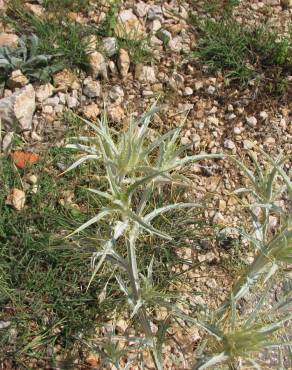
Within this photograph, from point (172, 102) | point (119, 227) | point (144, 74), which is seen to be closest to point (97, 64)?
point (144, 74)

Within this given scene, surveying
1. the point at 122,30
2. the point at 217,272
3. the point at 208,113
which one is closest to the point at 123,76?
the point at 122,30

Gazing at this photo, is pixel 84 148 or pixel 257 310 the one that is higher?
pixel 84 148

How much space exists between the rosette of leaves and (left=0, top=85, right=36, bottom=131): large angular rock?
0.11m

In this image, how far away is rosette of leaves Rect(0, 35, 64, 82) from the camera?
2.59 m

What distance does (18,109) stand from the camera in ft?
8.09

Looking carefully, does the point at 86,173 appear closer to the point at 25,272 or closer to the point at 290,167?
the point at 25,272

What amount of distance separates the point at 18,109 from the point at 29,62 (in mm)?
280

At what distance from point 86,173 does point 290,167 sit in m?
1.02

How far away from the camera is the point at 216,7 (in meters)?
2.97

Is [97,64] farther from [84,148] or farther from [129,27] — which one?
[84,148]

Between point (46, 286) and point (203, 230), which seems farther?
point (203, 230)

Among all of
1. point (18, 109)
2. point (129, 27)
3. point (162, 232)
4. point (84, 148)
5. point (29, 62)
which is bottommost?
point (18, 109)

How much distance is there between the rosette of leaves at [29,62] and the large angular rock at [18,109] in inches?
4.5

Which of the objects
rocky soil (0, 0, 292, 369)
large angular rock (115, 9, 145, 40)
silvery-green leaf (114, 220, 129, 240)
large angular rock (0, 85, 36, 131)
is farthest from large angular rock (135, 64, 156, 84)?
silvery-green leaf (114, 220, 129, 240)
